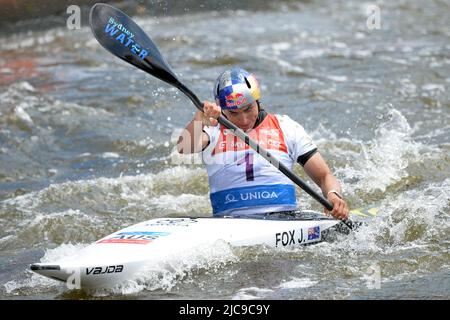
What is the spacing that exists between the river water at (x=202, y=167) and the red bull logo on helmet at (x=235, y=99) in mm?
1164

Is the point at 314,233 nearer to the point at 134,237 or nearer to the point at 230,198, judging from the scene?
the point at 230,198

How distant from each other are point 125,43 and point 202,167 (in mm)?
3415

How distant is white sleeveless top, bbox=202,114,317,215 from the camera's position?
7438mm

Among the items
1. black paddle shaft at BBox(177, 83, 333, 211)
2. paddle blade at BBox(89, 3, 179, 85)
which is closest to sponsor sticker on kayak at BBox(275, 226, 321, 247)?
black paddle shaft at BBox(177, 83, 333, 211)

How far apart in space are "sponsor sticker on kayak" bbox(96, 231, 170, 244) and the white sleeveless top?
81 cm

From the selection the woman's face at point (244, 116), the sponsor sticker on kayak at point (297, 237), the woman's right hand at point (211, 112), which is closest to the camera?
the woman's right hand at point (211, 112)

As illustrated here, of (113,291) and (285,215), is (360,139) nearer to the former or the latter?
(285,215)

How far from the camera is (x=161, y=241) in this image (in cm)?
670

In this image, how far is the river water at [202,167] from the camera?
6.80m

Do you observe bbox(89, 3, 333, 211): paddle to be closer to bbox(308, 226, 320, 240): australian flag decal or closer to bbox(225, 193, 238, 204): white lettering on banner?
bbox(308, 226, 320, 240): australian flag decal

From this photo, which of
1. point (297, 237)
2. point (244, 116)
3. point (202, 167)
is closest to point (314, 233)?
point (297, 237)

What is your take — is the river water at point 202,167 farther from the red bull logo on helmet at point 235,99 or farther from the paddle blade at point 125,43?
the paddle blade at point 125,43

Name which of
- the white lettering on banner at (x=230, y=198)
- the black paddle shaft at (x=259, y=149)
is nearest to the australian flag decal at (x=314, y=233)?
the black paddle shaft at (x=259, y=149)

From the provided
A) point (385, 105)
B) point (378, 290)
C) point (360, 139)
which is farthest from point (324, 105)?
point (378, 290)
